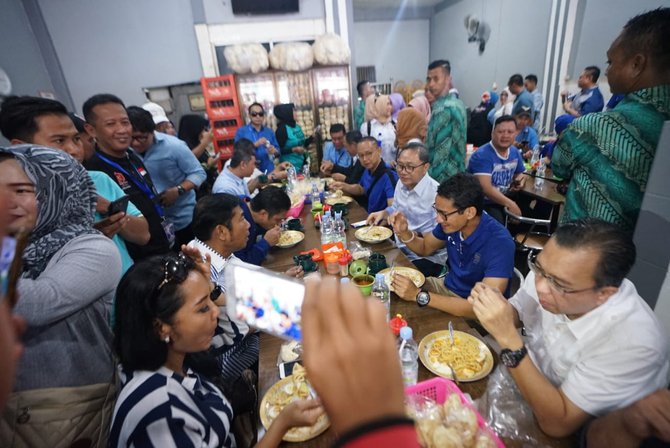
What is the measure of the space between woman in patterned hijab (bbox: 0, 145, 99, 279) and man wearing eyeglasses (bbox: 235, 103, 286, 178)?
431 cm

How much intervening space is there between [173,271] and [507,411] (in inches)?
58.6

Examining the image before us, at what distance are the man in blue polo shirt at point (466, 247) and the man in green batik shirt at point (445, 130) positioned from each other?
5.03ft

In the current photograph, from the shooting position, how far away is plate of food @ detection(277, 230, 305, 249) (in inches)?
112

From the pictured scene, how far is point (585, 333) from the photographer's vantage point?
1238 mm

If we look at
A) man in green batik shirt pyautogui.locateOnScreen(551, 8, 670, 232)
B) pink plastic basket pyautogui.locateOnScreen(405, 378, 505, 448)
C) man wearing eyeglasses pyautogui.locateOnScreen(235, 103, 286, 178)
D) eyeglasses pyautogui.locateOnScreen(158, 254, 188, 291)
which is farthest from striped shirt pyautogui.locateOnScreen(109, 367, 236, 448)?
man wearing eyeglasses pyautogui.locateOnScreen(235, 103, 286, 178)

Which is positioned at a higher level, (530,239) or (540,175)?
(540,175)

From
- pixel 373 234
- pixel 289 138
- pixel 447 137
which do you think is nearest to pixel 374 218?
A: pixel 373 234

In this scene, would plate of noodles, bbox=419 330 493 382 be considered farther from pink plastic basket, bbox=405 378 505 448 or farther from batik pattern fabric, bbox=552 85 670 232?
batik pattern fabric, bbox=552 85 670 232

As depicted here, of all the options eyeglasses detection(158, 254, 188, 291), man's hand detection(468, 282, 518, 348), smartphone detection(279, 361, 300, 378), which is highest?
eyeglasses detection(158, 254, 188, 291)

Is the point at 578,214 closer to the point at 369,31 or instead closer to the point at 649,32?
the point at 649,32

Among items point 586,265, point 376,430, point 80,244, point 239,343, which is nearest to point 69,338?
point 80,244

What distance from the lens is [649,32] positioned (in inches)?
67.2

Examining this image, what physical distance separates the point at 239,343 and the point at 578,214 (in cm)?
255

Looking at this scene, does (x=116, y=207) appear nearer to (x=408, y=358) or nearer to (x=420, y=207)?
(x=408, y=358)
